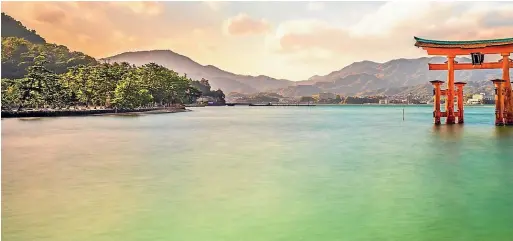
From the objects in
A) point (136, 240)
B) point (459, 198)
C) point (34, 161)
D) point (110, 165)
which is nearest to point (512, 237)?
point (459, 198)

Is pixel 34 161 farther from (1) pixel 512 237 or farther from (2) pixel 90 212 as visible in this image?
(1) pixel 512 237

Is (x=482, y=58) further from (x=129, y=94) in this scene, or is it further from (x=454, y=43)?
(x=129, y=94)

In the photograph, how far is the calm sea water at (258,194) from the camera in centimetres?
616

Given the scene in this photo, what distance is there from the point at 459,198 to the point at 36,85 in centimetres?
3302

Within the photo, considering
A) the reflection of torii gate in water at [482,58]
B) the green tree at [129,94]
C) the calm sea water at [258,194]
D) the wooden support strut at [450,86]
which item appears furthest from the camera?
the green tree at [129,94]

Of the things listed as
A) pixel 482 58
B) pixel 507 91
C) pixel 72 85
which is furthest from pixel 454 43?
pixel 72 85

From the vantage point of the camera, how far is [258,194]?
8469 mm

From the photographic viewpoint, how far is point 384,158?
13602 mm

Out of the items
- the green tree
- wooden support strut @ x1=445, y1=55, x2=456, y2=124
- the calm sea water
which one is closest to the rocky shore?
the green tree

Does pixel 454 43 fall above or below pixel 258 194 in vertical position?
above

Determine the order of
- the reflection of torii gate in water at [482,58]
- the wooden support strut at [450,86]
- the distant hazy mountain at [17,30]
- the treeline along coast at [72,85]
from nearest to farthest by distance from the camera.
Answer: the reflection of torii gate in water at [482,58] < the wooden support strut at [450,86] < the treeline along coast at [72,85] < the distant hazy mountain at [17,30]

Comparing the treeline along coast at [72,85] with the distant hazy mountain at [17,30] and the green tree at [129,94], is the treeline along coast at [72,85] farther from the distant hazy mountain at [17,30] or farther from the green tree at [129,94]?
the distant hazy mountain at [17,30]

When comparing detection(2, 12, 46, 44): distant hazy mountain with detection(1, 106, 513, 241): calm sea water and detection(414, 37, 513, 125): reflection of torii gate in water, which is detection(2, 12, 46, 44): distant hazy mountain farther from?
detection(1, 106, 513, 241): calm sea water

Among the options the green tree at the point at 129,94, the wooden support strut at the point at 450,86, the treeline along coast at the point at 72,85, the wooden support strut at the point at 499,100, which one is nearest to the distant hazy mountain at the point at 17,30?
the treeline along coast at the point at 72,85
